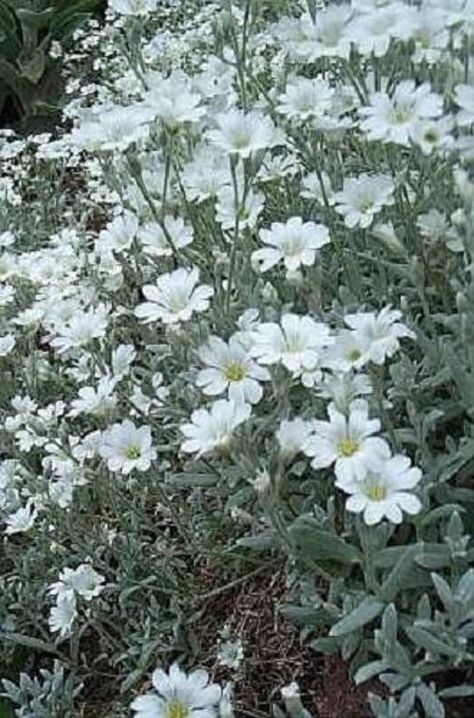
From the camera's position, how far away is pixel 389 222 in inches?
81.4

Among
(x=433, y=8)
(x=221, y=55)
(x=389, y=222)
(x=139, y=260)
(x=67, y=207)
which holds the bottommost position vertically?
(x=67, y=207)

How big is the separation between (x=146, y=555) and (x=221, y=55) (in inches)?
34.7

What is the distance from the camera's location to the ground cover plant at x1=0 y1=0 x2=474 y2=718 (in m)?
1.66

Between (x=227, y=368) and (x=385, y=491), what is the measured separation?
0.29 meters

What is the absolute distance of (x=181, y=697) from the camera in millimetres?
1686

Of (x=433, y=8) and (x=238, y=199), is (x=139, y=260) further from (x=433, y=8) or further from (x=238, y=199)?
(x=433, y=8)

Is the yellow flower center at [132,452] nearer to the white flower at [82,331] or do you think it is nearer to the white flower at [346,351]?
the white flower at [82,331]

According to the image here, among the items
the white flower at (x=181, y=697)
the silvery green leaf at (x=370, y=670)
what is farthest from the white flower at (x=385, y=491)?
the white flower at (x=181, y=697)

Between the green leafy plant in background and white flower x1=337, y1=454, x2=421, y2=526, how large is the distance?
9.67ft

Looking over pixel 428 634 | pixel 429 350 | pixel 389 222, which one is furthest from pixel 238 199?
pixel 428 634

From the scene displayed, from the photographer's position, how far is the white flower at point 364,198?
1.93 metres

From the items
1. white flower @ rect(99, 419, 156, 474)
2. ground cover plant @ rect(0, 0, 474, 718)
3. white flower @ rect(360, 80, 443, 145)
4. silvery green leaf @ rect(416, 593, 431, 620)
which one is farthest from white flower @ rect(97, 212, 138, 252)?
silvery green leaf @ rect(416, 593, 431, 620)

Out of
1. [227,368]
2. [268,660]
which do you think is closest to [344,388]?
[227,368]

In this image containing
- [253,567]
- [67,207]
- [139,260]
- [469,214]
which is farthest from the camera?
[67,207]
